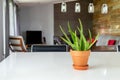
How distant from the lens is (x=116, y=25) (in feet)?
24.0

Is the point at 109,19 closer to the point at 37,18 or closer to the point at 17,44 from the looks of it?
the point at 37,18

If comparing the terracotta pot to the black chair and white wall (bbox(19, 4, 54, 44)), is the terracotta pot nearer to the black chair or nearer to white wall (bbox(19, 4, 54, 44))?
the black chair

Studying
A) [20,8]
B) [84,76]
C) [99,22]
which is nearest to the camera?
[84,76]

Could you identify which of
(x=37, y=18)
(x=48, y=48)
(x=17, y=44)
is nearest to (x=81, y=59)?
(x=48, y=48)

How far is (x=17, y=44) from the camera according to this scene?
5555 mm

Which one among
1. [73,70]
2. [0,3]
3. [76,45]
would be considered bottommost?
[73,70]

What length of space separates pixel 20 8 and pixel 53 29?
171 centimetres

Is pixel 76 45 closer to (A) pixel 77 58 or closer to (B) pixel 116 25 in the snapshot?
(A) pixel 77 58

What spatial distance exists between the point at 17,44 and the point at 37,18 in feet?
14.7

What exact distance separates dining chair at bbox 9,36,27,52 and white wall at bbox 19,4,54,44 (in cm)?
415

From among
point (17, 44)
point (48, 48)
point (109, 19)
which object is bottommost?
point (17, 44)

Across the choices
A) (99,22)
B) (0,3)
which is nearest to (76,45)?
(0,3)

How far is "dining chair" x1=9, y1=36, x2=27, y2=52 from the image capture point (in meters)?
5.49

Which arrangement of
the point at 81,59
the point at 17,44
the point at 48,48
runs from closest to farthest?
1. the point at 81,59
2. the point at 48,48
3. the point at 17,44
